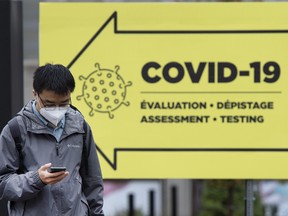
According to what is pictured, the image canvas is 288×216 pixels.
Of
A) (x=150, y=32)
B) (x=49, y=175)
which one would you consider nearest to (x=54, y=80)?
(x=49, y=175)

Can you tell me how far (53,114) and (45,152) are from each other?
212mm

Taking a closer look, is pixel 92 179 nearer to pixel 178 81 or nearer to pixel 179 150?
pixel 179 150

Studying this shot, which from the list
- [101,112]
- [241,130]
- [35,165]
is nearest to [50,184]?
[35,165]

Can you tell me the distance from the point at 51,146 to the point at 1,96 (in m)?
1.58

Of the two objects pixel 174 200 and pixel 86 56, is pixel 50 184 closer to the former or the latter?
pixel 86 56

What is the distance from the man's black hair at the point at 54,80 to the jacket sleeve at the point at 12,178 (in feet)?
0.97

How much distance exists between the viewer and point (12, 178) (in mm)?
3836

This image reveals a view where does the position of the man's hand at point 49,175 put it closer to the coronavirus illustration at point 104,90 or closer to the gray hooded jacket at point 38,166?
the gray hooded jacket at point 38,166

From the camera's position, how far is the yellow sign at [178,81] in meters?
5.41

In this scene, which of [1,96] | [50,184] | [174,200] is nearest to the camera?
[50,184]

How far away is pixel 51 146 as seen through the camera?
3908 millimetres

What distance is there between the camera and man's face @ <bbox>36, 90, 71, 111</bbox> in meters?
→ 3.86

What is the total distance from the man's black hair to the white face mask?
0.30ft

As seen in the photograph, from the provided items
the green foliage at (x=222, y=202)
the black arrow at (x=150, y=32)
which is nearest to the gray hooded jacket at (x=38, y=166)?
the black arrow at (x=150, y=32)
